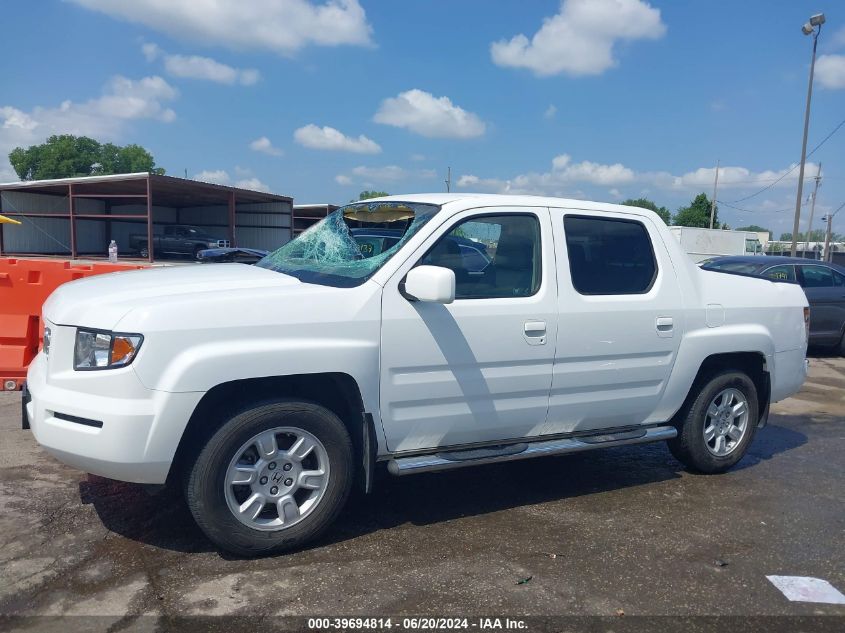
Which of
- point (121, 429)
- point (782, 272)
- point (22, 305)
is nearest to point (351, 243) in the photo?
point (121, 429)

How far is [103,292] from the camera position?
3.70 meters

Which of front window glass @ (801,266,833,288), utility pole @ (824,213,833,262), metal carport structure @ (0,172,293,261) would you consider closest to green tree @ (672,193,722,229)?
utility pole @ (824,213,833,262)

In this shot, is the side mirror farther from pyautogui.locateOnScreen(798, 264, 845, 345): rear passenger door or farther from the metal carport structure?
the metal carport structure

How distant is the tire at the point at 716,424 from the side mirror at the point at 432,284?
8.00 feet

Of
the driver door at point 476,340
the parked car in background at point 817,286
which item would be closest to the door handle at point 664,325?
the driver door at point 476,340

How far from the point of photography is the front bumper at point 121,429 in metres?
3.29

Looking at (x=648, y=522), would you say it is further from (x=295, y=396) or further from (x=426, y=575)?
(x=295, y=396)

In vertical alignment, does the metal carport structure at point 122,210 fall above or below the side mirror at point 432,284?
above

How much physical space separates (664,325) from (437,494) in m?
1.91

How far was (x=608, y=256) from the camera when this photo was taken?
4.68 metres

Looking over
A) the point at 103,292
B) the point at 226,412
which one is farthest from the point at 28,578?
the point at 103,292

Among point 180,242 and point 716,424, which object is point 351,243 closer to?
point 716,424

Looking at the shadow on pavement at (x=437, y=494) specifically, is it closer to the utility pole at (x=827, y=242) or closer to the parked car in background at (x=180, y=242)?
the parked car in background at (x=180, y=242)

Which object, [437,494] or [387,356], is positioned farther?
[437,494]
